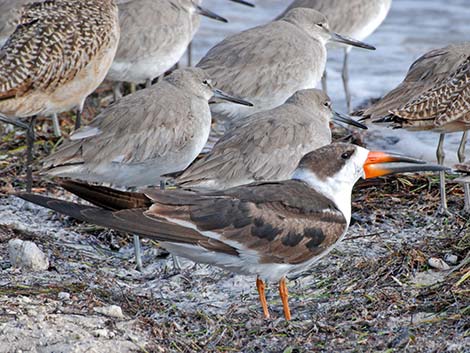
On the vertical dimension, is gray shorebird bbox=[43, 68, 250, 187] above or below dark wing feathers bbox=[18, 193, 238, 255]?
below

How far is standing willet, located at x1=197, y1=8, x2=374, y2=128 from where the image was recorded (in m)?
8.62

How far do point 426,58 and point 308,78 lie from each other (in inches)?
42.0

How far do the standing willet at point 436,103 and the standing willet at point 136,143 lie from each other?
147 cm

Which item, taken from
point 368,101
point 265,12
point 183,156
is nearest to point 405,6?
point 265,12

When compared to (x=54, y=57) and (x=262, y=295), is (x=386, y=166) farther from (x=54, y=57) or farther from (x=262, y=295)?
(x=54, y=57)

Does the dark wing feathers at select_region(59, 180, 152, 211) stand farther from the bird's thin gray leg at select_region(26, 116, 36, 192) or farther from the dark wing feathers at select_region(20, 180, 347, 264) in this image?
the bird's thin gray leg at select_region(26, 116, 36, 192)

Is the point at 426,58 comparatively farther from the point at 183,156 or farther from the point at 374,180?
the point at 183,156

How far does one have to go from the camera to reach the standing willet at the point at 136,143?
6.91 meters

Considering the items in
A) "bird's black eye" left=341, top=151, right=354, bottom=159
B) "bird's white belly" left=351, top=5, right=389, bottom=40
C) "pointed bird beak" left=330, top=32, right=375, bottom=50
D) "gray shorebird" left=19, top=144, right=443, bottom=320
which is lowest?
"bird's white belly" left=351, top=5, right=389, bottom=40

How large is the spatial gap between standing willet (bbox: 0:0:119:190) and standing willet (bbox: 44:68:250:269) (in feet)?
2.80

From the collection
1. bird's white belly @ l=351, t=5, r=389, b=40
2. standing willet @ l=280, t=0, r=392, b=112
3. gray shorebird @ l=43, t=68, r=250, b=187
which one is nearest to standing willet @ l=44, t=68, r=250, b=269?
gray shorebird @ l=43, t=68, r=250, b=187

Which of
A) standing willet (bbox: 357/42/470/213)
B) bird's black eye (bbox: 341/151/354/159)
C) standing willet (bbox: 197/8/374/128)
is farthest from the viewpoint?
standing willet (bbox: 197/8/374/128)

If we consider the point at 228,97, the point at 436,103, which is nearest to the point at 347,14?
the point at 228,97

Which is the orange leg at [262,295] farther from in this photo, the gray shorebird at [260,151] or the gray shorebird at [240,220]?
the gray shorebird at [260,151]
